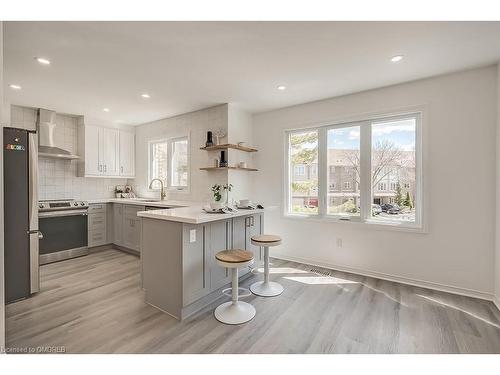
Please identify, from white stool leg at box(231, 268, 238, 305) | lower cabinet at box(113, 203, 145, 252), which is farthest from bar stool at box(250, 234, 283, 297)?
lower cabinet at box(113, 203, 145, 252)

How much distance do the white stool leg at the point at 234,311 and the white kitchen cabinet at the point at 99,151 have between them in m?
3.76

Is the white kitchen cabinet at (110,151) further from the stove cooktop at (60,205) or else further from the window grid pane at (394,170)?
the window grid pane at (394,170)

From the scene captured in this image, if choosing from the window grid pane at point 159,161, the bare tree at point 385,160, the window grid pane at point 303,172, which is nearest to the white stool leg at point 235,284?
the window grid pane at point 303,172

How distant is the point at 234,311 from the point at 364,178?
2.41 metres

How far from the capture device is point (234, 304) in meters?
2.30

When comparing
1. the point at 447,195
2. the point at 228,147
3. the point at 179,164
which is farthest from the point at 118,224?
the point at 447,195

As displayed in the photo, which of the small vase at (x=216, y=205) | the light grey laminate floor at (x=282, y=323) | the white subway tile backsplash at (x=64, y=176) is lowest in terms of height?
the light grey laminate floor at (x=282, y=323)

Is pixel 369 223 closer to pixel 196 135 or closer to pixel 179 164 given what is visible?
pixel 196 135

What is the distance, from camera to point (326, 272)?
132 inches

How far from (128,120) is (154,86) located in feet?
6.90

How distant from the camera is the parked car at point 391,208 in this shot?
311cm

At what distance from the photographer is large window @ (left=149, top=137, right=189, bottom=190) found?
4477 millimetres
